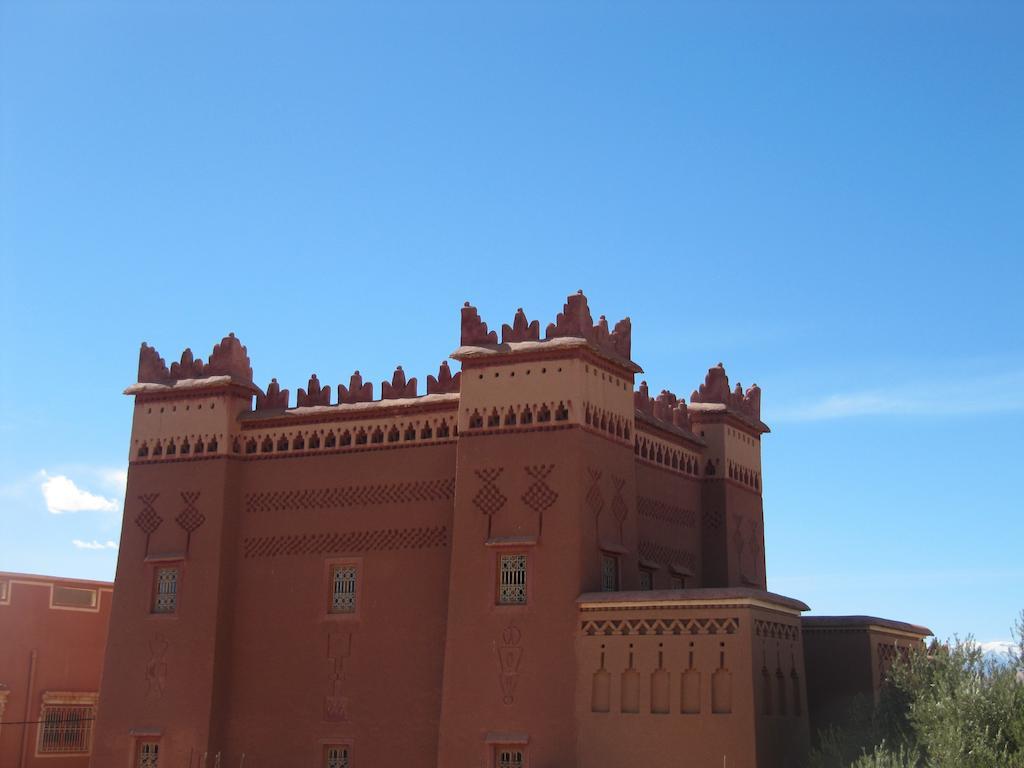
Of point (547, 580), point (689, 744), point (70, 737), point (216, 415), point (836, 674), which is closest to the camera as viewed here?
point (689, 744)

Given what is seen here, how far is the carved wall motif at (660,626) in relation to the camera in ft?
56.0

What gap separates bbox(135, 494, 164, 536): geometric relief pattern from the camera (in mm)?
21797

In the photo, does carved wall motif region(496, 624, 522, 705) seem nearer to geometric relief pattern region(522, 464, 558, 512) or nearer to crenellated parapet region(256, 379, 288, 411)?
geometric relief pattern region(522, 464, 558, 512)

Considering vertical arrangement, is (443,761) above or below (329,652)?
below

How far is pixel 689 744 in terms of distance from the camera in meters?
16.8

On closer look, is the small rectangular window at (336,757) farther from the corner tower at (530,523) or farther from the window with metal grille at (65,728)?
the window with metal grille at (65,728)

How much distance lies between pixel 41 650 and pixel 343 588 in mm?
7083

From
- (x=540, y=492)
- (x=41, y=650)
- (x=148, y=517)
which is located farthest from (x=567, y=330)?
(x=41, y=650)

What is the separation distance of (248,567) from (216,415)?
2497 millimetres

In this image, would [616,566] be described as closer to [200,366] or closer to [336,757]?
[336,757]

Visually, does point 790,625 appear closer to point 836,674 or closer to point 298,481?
point 836,674

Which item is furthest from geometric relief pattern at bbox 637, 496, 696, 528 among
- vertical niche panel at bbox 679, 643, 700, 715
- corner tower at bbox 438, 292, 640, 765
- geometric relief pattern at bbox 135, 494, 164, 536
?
geometric relief pattern at bbox 135, 494, 164, 536

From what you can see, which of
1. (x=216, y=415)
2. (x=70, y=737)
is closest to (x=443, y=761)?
(x=216, y=415)

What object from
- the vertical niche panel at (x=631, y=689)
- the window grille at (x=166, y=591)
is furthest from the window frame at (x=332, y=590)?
the vertical niche panel at (x=631, y=689)
